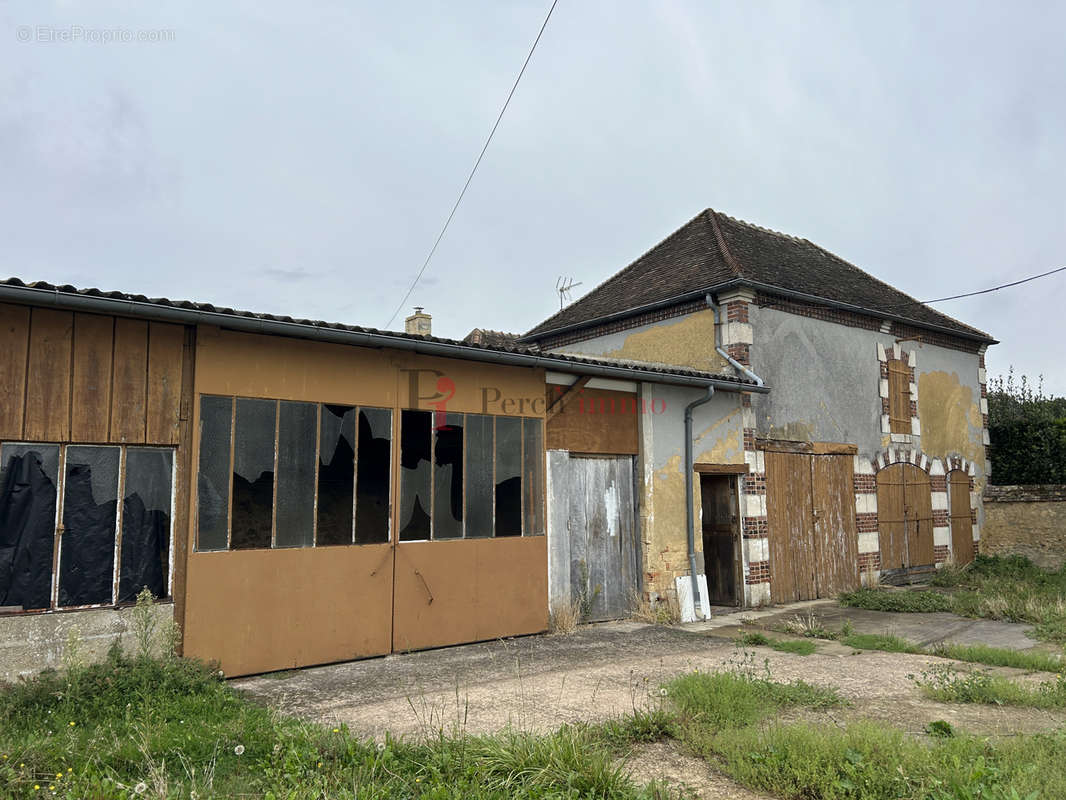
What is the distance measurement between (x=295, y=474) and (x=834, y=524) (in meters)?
8.94

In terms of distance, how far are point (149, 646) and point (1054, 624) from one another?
31.5ft

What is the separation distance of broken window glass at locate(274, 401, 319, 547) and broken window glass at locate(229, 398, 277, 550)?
0.28 ft

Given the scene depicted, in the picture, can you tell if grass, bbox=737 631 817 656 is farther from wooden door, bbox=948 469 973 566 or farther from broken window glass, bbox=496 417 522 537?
wooden door, bbox=948 469 973 566

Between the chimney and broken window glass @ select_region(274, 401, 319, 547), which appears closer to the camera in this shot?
broken window glass @ select_region(274, 401, 319, 547)

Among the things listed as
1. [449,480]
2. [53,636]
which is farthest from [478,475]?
[53,636]

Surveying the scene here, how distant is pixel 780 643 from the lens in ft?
26.9

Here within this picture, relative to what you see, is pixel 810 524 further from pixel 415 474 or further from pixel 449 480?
pixel 415 474

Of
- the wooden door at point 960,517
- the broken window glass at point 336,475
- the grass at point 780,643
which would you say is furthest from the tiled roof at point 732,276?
the broken window glass at point 336,475

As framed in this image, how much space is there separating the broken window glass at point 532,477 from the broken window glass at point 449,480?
0.89m

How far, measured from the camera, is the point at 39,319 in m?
5.98

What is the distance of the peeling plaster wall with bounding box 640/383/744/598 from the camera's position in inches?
395

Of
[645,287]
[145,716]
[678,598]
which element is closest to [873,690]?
[678,598]

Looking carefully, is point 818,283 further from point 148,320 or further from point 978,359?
point 148,320

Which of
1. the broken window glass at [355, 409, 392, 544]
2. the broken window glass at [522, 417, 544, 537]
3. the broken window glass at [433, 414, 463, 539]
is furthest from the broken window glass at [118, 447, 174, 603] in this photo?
the broken window glass at [522, 417, 544, 537]
